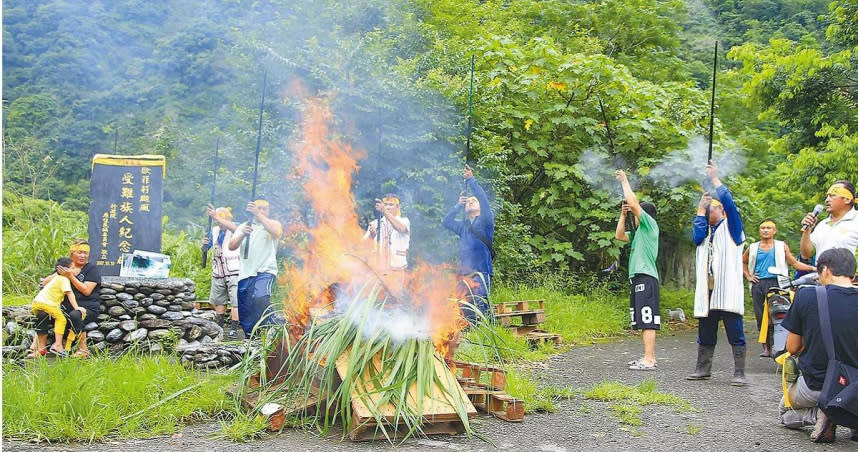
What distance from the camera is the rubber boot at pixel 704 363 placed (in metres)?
7.48

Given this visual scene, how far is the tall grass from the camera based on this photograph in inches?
195

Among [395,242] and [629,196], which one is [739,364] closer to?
[629,196]

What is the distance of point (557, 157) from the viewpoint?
13.1 metres

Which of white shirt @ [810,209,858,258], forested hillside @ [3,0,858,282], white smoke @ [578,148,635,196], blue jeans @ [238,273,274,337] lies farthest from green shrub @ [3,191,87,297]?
white shirt @ [810,209,858,258]

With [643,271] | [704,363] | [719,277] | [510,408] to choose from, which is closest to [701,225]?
[719,277]

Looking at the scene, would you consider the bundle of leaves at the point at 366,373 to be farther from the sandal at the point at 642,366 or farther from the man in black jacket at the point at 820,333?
the sandal at the point at 642,366

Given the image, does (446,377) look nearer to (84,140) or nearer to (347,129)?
Result: (347,129)


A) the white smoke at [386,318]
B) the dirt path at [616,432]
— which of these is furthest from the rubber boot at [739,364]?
the white smoke at [386,318]

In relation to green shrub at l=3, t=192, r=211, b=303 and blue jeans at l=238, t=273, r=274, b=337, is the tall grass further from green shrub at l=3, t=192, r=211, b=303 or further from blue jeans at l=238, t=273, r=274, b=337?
green shrub at l=3, t=192, r=211, b=303

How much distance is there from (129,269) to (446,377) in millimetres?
5944

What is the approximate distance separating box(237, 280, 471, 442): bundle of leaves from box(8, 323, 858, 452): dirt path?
0.64ft

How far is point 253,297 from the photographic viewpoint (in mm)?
7805

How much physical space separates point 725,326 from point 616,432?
2486 millimetres

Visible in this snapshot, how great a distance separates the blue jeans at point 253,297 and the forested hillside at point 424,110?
2076 millimetres
